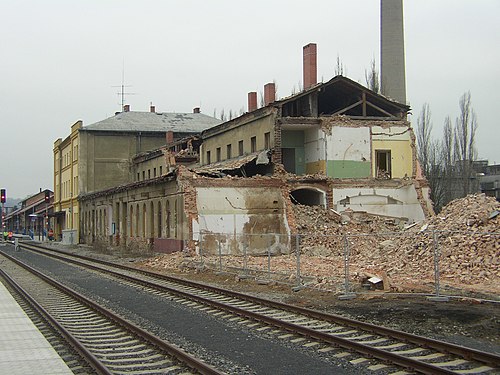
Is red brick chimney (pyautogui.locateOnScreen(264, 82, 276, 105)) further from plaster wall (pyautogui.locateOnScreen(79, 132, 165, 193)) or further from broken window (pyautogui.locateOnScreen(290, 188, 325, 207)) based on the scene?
plaster wall (pyautogui.locateOnScreen(79, 132, 165, 193))

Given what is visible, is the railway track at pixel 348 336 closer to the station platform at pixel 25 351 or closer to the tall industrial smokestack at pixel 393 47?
the station platform at pixel 25 351

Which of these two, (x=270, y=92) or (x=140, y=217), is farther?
(x=270, y=92)

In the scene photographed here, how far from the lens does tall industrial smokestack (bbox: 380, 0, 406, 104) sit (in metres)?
51.3

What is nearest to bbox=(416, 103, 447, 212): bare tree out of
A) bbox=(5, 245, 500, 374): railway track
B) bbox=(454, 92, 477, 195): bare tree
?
bbox=(454, 92, 477, 195): bare tree

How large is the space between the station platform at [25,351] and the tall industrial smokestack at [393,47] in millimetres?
42059

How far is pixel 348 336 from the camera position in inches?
446

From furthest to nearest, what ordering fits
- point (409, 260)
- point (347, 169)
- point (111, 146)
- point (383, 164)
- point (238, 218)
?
point (111, 146) < point (383, 164) < point (347, 169) < point (238, 218) < point (409, 260)

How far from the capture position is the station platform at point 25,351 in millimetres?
9070

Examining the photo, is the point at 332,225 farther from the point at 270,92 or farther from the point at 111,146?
the point at 111,146

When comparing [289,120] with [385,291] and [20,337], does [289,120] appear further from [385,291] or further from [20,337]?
[20,337]

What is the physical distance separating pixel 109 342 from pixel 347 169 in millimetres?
26890

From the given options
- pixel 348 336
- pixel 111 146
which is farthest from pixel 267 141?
pixel 111 146

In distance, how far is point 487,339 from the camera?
35.4 feet

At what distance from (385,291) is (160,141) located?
5066 cm
